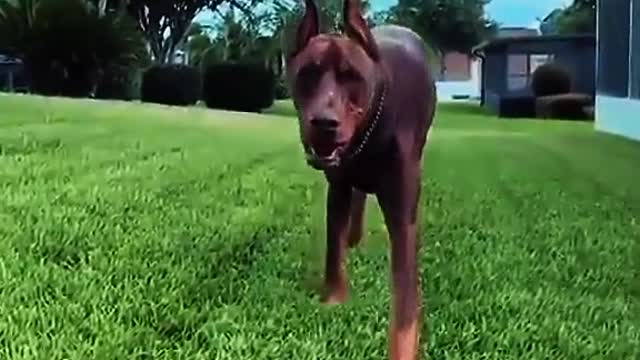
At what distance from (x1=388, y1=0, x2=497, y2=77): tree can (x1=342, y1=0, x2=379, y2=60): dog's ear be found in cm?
4076

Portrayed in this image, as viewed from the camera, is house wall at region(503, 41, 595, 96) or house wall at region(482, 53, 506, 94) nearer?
house wall at region(503, 41, 595, 96)

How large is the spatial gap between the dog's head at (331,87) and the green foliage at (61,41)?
16.5 meters

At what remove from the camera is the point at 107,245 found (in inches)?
171

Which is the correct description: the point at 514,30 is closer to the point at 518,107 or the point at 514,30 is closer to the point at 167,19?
the point at 518,107

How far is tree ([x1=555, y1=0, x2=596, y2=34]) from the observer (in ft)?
133

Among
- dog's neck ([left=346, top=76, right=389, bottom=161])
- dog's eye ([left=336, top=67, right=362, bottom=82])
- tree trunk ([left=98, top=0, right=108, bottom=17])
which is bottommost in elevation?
dog's neck ([left=346, top=76, right=389, bottom=161])

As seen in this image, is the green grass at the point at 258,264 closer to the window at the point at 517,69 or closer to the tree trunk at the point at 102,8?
the tree trunk at the point at 102,8

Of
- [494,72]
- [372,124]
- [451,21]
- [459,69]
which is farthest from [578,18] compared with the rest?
[372,124]

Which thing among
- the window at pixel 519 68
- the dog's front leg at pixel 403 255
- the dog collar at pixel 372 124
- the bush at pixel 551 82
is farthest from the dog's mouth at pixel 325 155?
the window at pixel 519 68

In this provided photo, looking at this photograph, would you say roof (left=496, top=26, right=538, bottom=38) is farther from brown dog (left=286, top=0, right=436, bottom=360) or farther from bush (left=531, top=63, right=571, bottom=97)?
brown dog (left=286, top=0, right=436, bottom=360)

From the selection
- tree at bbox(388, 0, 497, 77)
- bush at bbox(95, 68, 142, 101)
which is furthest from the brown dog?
tree at bbox(388, 0, 497, 77)

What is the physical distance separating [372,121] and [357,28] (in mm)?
229

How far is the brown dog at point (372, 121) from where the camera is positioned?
8.70 feet

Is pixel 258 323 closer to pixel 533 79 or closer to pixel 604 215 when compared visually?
pixel 604 215
